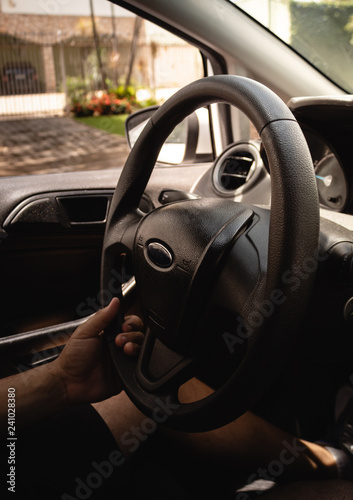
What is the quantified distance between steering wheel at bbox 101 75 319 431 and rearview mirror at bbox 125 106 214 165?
39.6 inches

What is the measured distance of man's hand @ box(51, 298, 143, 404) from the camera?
3.29ft

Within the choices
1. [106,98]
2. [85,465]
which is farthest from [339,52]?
[106,98]

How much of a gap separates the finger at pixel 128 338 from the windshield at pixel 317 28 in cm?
109

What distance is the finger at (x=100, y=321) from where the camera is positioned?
1.00 metres

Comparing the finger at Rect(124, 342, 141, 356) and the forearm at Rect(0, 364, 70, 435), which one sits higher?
the finger at Rect(124, 342, 141, 356)

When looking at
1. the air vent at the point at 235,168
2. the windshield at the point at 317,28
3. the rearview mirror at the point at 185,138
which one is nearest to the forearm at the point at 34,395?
the air vent at the point at 235,168

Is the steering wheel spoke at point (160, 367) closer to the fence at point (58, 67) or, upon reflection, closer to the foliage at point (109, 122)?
the foliage at point (109, 122)

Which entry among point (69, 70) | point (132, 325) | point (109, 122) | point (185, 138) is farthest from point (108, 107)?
point (69, 70)

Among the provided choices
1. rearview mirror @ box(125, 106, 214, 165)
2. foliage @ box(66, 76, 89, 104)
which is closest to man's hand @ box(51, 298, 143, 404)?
rearview mirror @ box(125, 106, 214, 165)

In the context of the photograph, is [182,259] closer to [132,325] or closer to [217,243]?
[217,243]

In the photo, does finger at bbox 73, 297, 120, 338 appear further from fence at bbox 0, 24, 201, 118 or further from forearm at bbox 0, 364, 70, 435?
fence at bbox 0, 24, 201, 118

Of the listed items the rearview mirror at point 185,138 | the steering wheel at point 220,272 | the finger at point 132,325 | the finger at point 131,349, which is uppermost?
the rearview mirror at point 185,138

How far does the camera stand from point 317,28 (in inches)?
64.8

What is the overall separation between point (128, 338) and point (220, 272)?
0.30 m
